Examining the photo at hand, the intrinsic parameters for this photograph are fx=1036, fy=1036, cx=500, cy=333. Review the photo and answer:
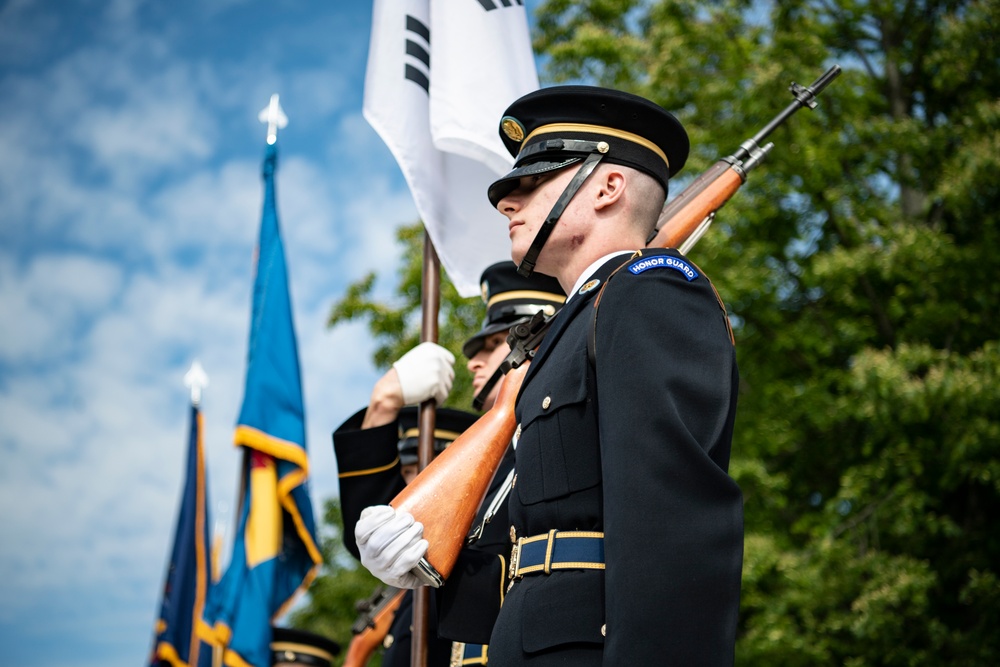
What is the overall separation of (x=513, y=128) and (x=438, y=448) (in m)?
2.32

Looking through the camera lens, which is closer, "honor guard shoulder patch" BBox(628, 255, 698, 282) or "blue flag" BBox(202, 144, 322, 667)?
"honor guard shoulder patch" BBox(628, 255, 698, 282)

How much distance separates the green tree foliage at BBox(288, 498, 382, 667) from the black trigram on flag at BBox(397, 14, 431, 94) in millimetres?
10228

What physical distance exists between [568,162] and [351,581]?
42.6ft

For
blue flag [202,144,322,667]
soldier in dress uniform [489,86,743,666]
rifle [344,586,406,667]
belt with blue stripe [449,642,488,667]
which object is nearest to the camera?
soldier in dress uniform [489,86,743,666]

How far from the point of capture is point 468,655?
3.39 metres

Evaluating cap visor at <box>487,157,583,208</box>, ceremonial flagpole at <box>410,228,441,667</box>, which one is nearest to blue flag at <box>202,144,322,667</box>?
ceremonial flagpole at <box>410,228,441,667</box>

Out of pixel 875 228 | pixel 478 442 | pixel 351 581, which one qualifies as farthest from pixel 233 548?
pixel 351 581

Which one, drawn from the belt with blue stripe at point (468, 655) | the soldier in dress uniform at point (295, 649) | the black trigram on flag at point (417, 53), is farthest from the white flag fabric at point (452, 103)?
the soldier in dress uniform at point (295, 649)

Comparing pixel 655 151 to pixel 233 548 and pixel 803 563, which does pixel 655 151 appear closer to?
pixel 233 548

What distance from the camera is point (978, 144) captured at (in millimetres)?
9414

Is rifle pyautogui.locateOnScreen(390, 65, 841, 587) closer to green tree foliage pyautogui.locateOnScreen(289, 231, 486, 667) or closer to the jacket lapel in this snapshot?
the jacket lapel

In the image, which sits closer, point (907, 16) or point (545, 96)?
point (545, 96)

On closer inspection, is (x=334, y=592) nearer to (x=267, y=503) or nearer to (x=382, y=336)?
(x=382, y=336)

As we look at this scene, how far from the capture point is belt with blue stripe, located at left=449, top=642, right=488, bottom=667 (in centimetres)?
334
